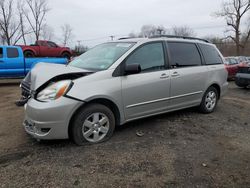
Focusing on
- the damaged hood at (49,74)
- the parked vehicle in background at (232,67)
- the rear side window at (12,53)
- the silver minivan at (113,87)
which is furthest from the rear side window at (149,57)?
the parked vehicle in background at (232,67)

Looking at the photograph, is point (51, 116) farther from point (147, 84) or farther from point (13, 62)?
point (13, 62)

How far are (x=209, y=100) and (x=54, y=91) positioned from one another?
12.3 ft

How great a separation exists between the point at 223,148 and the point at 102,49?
9.21 ft

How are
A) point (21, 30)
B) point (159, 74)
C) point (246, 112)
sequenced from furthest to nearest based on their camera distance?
1. point (21, 30)
2. point (246, 112)
3. point (159, 74)

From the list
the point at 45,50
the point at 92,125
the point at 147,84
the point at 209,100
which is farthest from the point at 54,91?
the point at 45,50

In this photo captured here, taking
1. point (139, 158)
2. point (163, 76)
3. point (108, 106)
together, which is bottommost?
point (139, 158)

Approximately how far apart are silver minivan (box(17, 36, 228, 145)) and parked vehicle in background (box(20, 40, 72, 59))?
13.6 meters

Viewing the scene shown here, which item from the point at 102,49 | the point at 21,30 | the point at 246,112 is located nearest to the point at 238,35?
the point at 21,30

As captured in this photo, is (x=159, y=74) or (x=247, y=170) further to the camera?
(x=159, y=74)

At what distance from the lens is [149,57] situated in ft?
14.9

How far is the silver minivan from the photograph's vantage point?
11.6 feet

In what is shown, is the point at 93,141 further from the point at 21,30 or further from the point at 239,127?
the point at 21,30

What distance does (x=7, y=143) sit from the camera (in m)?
3.89

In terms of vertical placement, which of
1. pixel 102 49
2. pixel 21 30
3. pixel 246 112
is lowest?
pixel 246 112
